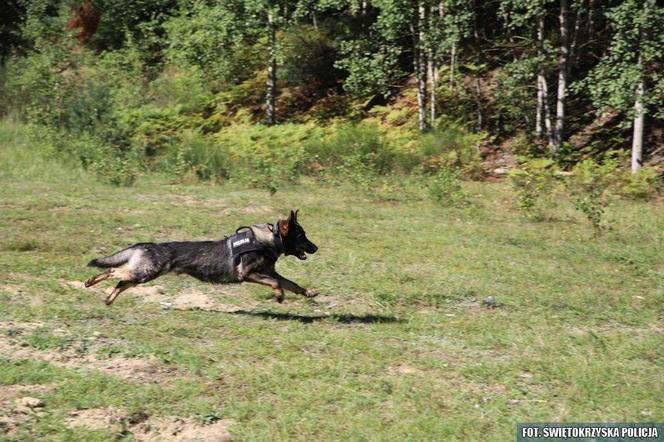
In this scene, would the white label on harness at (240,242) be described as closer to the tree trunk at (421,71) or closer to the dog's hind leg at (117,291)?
the dog's hind leg at (117,291)

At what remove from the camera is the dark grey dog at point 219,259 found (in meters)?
8.67

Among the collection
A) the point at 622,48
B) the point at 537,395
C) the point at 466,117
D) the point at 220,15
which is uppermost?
the point at 220,15

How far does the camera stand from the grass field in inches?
236

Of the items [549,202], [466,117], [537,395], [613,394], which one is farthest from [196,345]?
[466,117]

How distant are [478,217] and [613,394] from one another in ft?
30.9

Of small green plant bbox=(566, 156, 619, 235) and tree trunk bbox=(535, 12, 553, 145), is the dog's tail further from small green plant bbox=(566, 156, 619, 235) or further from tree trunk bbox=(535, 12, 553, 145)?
tree trunk bbox=(535, 12, 553, 145)

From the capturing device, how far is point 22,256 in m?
11.2

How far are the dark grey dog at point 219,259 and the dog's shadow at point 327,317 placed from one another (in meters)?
0.24

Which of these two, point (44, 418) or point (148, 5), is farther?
point (148, 5)

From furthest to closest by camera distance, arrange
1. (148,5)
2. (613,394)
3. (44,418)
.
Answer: (148,5)
(613,394)
(44,418)

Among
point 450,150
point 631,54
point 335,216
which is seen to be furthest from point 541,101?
point 335,216

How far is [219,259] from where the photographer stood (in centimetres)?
873

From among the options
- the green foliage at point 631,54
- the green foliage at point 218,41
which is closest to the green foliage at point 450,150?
the green foliage at point 631,54

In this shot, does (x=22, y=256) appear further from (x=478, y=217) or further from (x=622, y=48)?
(x=622, y=48)
